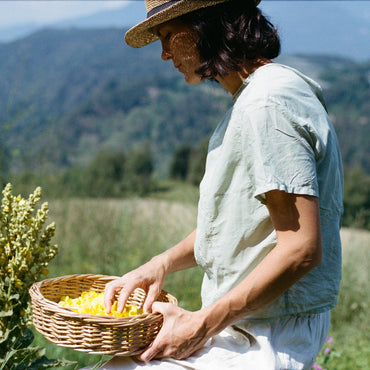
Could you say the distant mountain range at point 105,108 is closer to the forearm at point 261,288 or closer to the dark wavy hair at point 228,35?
the dark wavy hair at point 228,35

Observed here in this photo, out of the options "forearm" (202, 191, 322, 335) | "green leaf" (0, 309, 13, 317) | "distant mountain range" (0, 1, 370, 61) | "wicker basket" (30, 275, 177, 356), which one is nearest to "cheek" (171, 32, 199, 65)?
"forearm" (202, 191, 322, 335)

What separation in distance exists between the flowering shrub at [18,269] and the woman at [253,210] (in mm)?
334

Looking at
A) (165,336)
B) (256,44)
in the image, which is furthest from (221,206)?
(256,44)

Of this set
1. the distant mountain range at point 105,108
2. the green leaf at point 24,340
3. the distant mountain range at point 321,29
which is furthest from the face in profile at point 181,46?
the distant mountain range at point 321,29

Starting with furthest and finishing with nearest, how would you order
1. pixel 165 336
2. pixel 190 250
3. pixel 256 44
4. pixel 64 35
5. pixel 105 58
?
pixel 64 35
pixel 105 58
pixel 190 250
pixel 256 44
pixel 165 336

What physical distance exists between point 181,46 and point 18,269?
929 mm

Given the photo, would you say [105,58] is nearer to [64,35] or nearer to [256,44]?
[64,35]

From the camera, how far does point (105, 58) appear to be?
196 ft

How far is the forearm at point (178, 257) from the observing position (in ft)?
5.81

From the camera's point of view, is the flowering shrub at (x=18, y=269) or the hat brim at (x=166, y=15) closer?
the hat brim at (x=166, y=15)

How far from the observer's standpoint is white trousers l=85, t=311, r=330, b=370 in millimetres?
1380

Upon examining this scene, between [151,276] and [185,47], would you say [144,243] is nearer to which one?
[151,276]

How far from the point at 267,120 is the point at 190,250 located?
714mm

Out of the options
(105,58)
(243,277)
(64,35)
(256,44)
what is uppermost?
(64,35)
